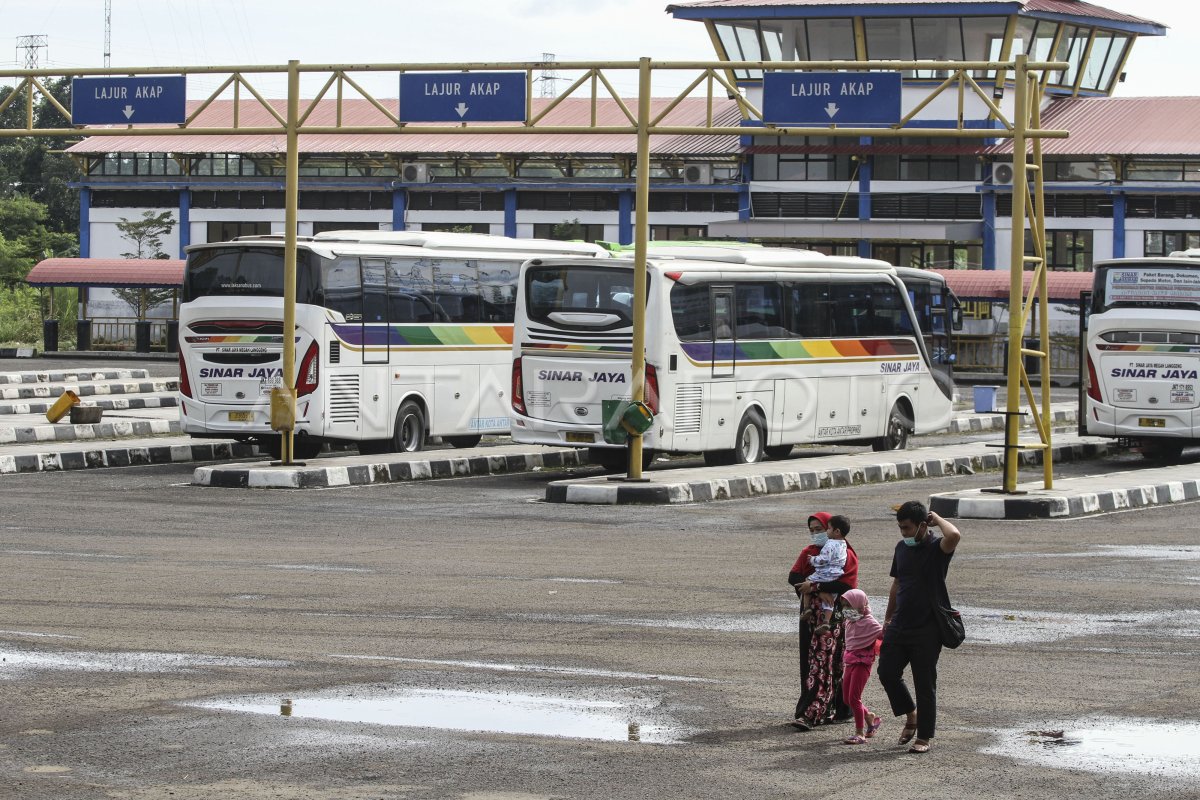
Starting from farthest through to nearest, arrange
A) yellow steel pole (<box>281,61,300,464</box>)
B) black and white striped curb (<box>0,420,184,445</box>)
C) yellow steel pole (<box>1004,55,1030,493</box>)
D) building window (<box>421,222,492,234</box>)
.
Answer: building window (<box>421,222,492,234</box>) → black and white striped curb (<box>0,420,184,445</box>) → yellow steel pole (<box>281,61,300,464</box>) → yellow steel pole (<box>1004,55,1030,493</box>)

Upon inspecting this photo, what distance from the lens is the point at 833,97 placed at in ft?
74.5

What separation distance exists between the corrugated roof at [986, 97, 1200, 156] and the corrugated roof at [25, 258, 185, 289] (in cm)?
2626

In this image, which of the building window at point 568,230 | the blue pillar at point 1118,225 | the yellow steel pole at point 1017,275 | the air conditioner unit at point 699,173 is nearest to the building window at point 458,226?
the building window at point 568,230

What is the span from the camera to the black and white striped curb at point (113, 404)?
3431 cm

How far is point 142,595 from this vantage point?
13016 millimetres

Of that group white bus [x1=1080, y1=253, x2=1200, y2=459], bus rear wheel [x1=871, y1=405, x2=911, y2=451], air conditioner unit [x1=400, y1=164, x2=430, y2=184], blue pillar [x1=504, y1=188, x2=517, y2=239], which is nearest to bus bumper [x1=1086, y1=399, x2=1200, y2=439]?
white bus [x1=1080, y1=253, x2=1200, y2=459]

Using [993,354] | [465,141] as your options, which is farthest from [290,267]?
[465,141]

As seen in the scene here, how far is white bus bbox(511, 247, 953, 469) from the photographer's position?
76.4 feet

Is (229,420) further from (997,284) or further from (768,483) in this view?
(997,284)

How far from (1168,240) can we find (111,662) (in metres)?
51.1

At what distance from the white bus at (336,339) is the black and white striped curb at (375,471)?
1132 mm

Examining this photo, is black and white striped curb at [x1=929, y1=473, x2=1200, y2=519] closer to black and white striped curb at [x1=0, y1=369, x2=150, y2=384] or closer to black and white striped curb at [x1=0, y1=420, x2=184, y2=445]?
black and white striped curb at [x1=0, y1=420, x2=184, y2=445]

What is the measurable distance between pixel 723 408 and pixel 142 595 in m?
12.4

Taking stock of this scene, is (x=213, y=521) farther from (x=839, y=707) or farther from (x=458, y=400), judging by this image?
(x=839, y=707)
